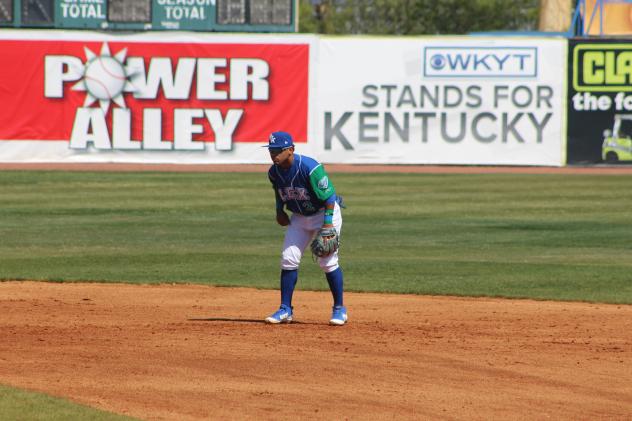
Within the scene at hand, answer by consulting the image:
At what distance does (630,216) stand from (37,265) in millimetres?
10672

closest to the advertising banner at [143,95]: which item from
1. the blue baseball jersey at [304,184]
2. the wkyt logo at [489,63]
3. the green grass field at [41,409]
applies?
the wkyt logo at [489,63]

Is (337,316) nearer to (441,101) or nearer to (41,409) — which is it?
(41,409)

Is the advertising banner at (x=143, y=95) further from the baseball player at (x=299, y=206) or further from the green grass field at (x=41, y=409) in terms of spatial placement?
the green grass field at (x=41, y=409)

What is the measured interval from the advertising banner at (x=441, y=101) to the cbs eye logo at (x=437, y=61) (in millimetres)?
26

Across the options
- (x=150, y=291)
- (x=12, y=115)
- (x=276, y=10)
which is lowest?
(x=150, y=291)

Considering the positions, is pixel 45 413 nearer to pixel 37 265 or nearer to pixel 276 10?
pixel 37 265

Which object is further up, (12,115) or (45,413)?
(12,115)

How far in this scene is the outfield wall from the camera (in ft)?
100

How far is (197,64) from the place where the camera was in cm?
3075

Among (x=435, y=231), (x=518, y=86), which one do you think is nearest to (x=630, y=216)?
(x=435, y=231)

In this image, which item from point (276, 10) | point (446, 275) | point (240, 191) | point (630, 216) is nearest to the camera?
point (446, 275)

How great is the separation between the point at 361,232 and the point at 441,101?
12.9 metres

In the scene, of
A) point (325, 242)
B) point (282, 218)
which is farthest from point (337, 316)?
point (282, 218)

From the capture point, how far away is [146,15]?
30.5 meters
